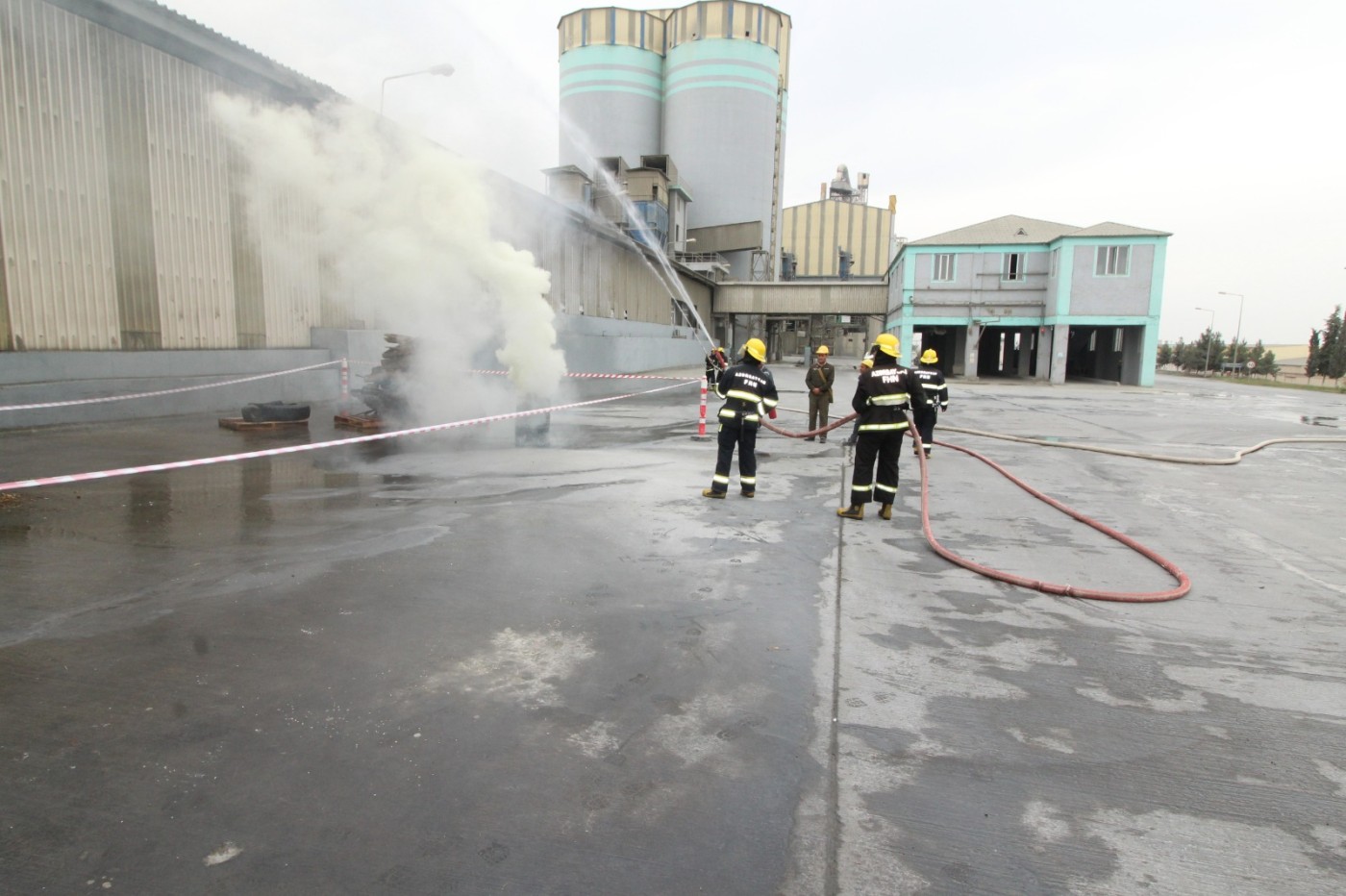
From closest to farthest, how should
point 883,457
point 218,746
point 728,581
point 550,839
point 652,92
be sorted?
1. point 550,839
2. point 218,746
3. point 728,581
4. point 883,457
5. point 652,92

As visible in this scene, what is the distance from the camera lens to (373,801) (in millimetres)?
2504

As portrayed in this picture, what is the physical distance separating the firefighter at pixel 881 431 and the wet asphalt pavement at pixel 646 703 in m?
0.28

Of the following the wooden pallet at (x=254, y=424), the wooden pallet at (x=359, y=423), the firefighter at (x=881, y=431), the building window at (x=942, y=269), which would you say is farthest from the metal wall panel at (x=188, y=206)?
the building window at (x=942, y=269)

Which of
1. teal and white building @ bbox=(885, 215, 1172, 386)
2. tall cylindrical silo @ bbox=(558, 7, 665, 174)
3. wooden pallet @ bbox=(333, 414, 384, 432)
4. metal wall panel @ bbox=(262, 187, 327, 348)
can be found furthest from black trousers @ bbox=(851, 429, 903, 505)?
tall cylindrical silo @ bbox=(558, 7, 665, 174)

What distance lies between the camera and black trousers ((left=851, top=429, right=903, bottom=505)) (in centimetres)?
677

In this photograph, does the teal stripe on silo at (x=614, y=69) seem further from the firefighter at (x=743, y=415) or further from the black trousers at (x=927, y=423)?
the firefighter at (x=743, y=415)

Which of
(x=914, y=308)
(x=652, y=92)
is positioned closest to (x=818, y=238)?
(x=652, y=92)

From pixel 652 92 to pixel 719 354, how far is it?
37.8 meters

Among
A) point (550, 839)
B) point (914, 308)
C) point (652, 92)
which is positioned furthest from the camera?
point (652, 92)

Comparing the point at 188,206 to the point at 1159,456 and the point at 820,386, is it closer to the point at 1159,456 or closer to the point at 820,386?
the point at 820,386

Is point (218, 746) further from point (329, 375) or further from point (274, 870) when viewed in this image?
point (329, 375)

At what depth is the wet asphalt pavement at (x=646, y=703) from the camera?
7.56 feet

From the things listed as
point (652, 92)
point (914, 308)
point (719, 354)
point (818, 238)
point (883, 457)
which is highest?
point (652, 92)

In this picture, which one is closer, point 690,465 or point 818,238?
point 690,465
